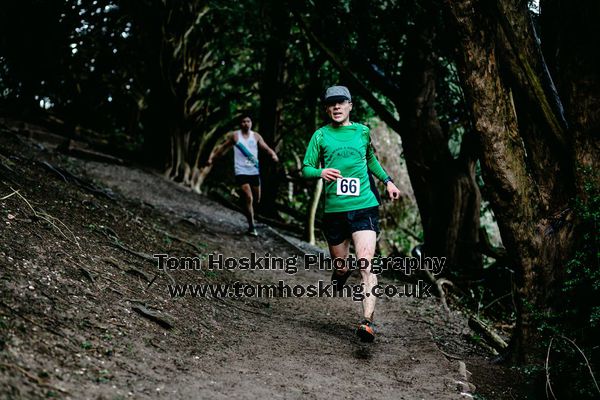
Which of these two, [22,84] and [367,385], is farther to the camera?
[22,84]

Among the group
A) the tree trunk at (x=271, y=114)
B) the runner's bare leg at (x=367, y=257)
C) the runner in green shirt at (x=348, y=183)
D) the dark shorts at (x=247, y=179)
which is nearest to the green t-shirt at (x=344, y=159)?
the runner in green shirt at (x=348, y=183)

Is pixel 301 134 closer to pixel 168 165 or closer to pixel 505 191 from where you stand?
pixel 168 165

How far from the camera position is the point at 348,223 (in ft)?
18.1

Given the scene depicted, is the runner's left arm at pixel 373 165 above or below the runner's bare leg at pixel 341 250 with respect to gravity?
above

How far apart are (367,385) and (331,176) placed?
184cm

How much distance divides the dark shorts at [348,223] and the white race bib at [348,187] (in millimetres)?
178

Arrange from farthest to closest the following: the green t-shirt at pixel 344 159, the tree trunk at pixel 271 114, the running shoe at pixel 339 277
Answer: the tree trunk at pixel 271 114
the running shoe at pixel 339 277
the green t-shirt at pixel 344 159

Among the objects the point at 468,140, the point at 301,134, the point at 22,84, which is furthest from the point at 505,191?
the point at 22,84

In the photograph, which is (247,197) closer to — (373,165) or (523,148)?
(373,165)

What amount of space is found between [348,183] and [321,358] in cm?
159

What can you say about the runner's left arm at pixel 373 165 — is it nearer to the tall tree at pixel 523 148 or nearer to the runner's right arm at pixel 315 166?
the runner's right arm at pixel 315 166

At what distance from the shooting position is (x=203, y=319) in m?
5.32

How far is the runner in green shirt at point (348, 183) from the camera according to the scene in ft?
17.6

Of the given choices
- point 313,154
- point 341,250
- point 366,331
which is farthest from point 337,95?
point 366,331
